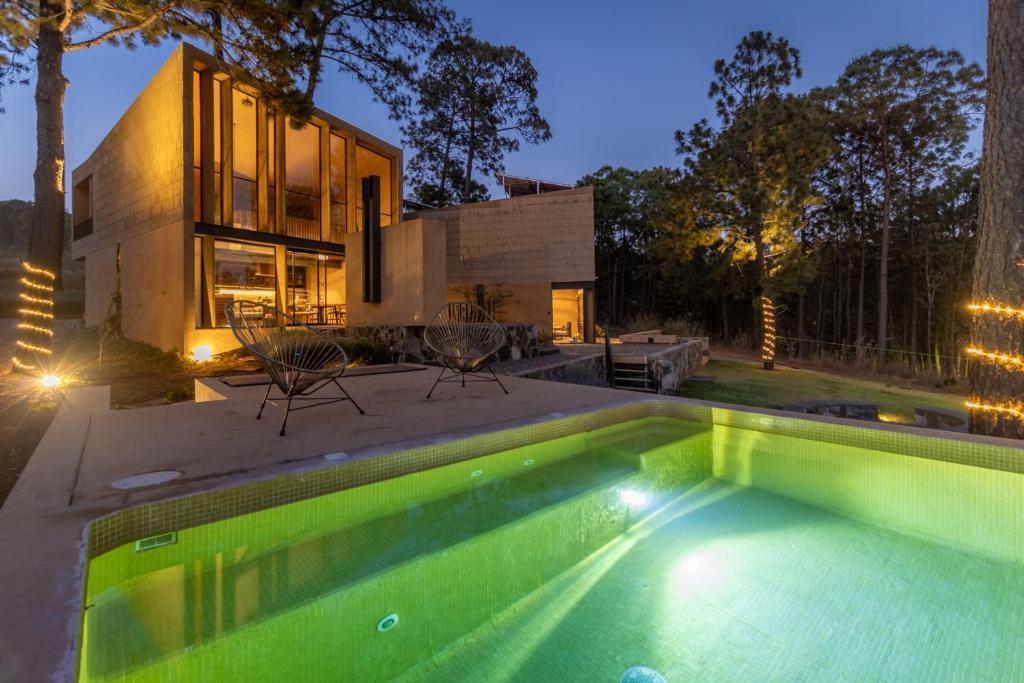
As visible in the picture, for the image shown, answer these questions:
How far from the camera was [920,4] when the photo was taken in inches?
625

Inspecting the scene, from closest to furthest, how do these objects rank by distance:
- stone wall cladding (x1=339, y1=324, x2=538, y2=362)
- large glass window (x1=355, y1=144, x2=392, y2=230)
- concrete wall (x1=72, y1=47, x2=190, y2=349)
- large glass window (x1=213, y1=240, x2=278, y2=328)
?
stone wall cladding (x1=339, y1=324, x2=538, y2=362) < concrete wall (x1=72, y1=47, x2=190, y2=349) < large glass window (x1=213, y1=240, x2=278, y2=328) < large glass window (x1=355, y1=144, x2=392, y2=230)

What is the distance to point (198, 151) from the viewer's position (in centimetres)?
859

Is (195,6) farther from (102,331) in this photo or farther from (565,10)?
(565,10)

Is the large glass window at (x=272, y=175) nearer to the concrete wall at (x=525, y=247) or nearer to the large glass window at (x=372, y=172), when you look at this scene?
the large glass window at (x=372, y=172)

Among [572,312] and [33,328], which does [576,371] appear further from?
[572,312]

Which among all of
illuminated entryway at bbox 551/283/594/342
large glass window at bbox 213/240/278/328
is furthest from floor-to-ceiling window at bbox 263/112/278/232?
illuminated entryway at bbox 551/283/594/342

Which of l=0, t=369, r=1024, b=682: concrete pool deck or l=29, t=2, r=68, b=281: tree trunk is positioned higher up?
l=29, t=2, r=68, b=281: tree trunk

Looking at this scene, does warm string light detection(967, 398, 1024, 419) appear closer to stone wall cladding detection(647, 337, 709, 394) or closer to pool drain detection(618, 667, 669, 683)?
pool drain detection(618, 667, 669, 683)

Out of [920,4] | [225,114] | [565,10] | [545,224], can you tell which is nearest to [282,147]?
[225,114]

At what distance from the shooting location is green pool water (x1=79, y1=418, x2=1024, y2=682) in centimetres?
142

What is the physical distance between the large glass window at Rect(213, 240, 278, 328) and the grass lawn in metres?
9.35

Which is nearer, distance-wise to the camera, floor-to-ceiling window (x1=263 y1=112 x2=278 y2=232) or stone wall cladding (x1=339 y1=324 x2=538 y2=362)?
stone wall cladding (x1=339 y1=324 x2=538 y2=362)

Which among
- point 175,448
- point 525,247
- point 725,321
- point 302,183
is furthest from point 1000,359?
point 725,321

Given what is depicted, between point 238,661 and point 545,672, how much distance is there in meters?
0.89
